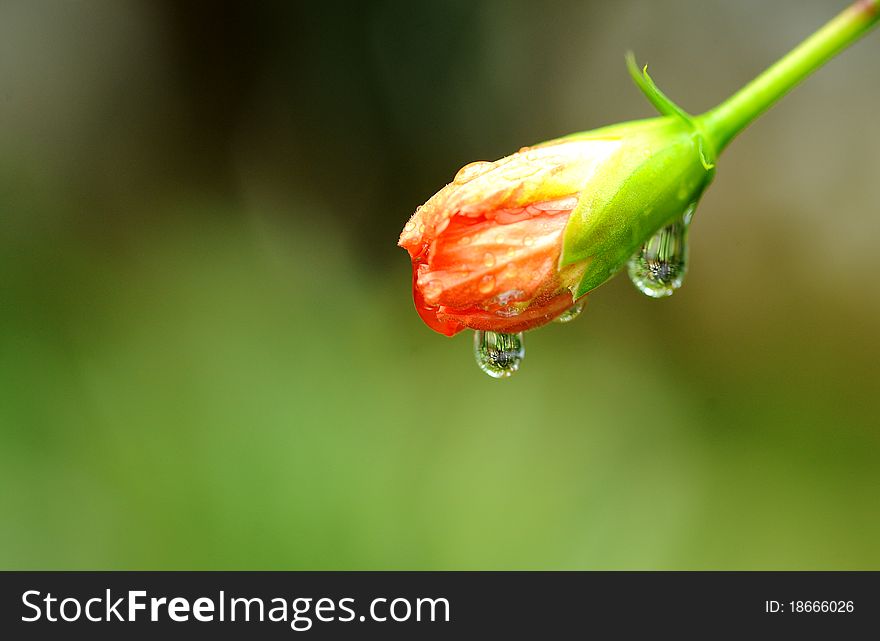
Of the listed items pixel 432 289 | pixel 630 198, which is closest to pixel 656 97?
pixel 630 198

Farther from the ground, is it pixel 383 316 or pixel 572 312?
pixel 383 316

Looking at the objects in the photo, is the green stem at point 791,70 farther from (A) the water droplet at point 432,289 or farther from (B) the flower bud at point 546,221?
(A) the water droplet at point 432,289

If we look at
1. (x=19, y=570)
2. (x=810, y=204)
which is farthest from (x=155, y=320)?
(x=810, y=204)

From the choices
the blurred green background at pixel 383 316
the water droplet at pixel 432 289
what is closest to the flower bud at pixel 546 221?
the water droplet at pixel 432 289

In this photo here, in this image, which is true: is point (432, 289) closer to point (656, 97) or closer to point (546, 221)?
point (546, 221)

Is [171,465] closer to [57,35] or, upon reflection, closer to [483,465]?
[483,465]
